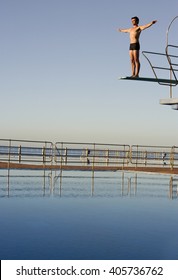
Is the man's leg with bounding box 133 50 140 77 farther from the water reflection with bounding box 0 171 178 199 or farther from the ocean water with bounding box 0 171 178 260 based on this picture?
the water reflection with bounding box 0 171 178 199

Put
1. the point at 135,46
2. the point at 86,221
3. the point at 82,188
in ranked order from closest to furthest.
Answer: the point at 135,46 → the point at 86,221 → the point at 82,188

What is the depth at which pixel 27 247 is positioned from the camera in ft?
31.3

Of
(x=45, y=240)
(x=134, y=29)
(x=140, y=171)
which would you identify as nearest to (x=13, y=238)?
(x=45, y=240)

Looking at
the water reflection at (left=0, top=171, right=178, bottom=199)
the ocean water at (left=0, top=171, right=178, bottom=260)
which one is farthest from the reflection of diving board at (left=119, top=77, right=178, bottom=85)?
the water reflection at (left=0, top=171, right=178, bottom=199)

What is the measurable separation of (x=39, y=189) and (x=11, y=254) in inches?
434

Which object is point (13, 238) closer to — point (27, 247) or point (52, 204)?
point (27, 247)

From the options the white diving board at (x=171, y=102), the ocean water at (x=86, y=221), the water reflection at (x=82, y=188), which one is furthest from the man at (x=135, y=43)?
the water reflection at (x=82, y=188)

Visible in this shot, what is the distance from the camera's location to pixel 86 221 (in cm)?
1284

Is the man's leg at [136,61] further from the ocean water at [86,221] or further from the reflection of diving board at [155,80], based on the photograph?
the ocean water at [86,221]

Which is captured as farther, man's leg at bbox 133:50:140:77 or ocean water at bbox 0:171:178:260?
man's leg at bbox 133:50:140:77

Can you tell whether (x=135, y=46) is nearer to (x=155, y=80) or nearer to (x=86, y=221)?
(x=155, y=80)

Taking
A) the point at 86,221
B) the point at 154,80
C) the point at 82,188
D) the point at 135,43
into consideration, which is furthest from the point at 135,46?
the point at 82,188

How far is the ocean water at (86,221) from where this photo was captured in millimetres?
9350

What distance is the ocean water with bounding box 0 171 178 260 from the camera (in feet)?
30.7
